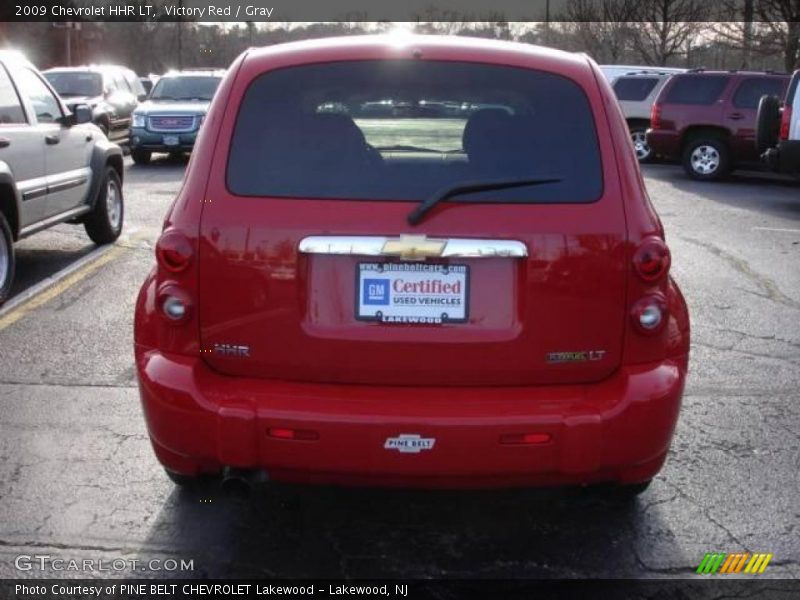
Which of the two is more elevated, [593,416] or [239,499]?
[593,416]

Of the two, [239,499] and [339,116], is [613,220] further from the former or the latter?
[239,499]

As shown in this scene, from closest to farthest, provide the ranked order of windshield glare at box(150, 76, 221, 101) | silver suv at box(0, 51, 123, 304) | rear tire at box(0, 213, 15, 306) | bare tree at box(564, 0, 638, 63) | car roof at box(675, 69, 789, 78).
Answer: rear tire at box(0, 213, 15, 306)
silver suv at box(0, 51, 123, 304)
car roof at box(675, 69, 789, 78)
windshield glare at box(150, 76, 221, 101)
bare tree at box(564, 0, 638, 63)

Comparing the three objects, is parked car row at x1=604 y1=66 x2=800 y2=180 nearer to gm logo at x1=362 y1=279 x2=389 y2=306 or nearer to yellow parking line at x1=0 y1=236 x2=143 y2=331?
yellow parking line at x1=0 y1=236 x2=143 y2=331

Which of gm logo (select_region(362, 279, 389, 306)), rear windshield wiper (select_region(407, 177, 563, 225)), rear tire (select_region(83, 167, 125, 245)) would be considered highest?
rear windshield wiper (select_region(407, 177, 563, 225))

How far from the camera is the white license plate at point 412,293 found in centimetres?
A: 308

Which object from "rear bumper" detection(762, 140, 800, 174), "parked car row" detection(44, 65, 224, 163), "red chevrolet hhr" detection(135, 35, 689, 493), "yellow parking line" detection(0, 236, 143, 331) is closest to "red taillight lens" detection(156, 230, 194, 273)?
"red chevrolet hhr" detection(135, 35, 689, 493)

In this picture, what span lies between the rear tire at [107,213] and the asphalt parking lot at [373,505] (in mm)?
3192

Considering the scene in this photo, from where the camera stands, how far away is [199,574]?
3.33m

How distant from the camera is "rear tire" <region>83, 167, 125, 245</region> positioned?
932 centimetres

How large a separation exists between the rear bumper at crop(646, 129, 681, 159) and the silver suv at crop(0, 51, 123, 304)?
10712mm

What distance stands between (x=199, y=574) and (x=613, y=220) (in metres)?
1.85

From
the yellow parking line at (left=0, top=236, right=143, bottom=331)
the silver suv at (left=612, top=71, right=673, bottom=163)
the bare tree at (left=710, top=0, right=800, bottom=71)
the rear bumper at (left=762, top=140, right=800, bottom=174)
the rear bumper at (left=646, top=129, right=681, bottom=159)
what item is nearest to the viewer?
the yellow parking line at (left=0, top=236, right=143, bottom=331)

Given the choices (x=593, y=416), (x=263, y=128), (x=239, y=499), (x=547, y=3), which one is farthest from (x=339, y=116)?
(x=547, y=3)

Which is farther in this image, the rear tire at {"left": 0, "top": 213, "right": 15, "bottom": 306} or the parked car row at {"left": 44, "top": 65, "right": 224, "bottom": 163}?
the parked car row at {"left": 44, "top": 65, "right": 224, "bottom": 163}
